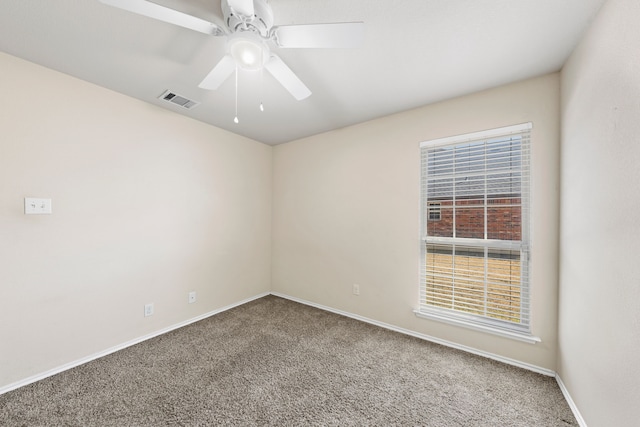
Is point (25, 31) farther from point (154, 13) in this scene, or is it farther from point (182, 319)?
point (182, 319)

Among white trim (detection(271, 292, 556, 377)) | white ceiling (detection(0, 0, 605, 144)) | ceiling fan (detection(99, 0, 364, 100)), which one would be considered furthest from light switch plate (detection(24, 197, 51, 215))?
white trim (detection(271, 292, 556, 377))

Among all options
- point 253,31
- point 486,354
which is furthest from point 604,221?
point 253,31

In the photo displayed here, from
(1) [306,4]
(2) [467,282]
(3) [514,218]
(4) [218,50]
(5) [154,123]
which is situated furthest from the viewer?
(5) [154,123]

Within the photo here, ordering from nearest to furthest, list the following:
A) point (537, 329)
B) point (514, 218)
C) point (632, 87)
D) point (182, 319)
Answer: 1. point (632, 87)
2. point (537, 329)
3. point (514, 218)
4. point (182, 319)

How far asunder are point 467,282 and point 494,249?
15.8 inches

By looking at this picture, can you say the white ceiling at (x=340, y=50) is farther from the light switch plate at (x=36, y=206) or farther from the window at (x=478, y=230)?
the light switch plate at (x=36, y=206)

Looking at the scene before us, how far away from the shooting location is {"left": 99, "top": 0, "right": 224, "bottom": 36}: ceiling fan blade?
3.34 feet

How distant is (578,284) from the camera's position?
5.03 feet

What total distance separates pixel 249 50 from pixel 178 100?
1475 millimetres

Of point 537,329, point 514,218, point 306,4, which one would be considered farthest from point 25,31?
point 537,329

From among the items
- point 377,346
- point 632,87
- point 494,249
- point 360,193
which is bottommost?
point 377,346

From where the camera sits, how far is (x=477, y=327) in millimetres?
2170

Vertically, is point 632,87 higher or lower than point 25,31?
lower

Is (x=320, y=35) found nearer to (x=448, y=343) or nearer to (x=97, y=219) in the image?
(x=97, y=219)
